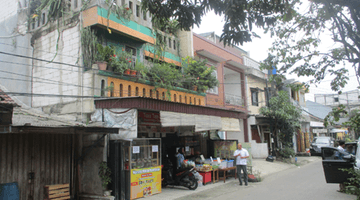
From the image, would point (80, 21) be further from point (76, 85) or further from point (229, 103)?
point (229, 103)

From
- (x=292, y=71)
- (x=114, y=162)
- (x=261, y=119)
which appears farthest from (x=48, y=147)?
(x=261, y=119)

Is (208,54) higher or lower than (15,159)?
higher

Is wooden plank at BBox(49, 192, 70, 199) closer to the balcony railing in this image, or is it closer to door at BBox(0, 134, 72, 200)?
door at BBox(0, 134, 72, 200)

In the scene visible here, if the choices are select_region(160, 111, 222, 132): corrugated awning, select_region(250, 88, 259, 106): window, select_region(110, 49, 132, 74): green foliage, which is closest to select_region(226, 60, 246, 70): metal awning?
select_region(250, 88, 259, 106): window

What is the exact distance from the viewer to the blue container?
820cm

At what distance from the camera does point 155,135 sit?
1378cm

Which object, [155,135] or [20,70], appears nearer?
[20,70]

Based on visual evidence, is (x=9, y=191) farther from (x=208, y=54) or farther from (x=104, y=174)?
(x=208, y=54)

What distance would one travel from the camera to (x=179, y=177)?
11570 mm

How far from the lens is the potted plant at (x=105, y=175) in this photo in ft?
31.1

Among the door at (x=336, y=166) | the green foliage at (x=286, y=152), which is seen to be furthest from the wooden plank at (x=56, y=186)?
the green foliage at (x=286, y=152)

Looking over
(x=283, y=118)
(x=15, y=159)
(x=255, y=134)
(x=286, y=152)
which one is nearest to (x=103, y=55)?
(x=15, y=159)

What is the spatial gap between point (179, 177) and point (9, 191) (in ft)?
19.5

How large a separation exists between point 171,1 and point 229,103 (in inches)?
551
